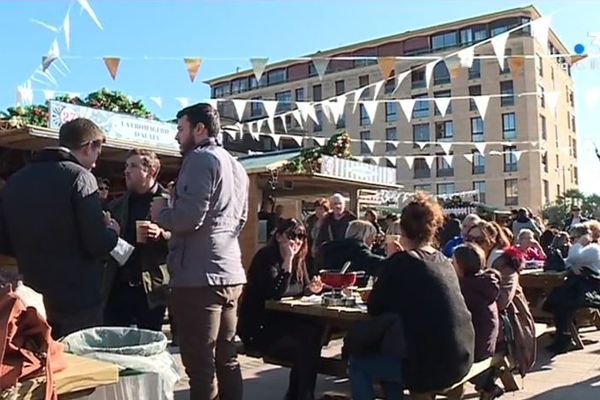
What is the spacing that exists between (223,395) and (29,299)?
1.42 metres

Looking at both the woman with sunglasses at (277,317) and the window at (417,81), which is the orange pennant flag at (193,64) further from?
the window at (417,81)

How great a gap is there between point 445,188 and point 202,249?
4355 centimetres

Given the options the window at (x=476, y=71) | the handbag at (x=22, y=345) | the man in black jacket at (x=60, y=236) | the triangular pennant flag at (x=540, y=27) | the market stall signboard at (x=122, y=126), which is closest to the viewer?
the handbag at (x=22, y=345)

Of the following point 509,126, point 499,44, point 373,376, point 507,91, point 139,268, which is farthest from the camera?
point 509,126

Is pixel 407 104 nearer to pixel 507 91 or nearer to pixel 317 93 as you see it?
pixel 507 91

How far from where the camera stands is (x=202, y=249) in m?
2.84

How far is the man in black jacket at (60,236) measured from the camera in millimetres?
2639

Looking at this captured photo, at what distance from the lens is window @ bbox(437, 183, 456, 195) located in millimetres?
44875

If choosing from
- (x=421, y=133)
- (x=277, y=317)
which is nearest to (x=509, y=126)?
(x=421, y=133)

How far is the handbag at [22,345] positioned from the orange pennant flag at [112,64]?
328 inches

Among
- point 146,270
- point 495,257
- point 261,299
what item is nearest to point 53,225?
point 146,270

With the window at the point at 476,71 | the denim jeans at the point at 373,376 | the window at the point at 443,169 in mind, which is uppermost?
the window at the point at 476,71

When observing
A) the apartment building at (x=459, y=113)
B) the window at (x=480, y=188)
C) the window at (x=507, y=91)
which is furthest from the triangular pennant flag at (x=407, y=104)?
the window at (x=480, y=188)

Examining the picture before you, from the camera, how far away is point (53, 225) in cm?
264
